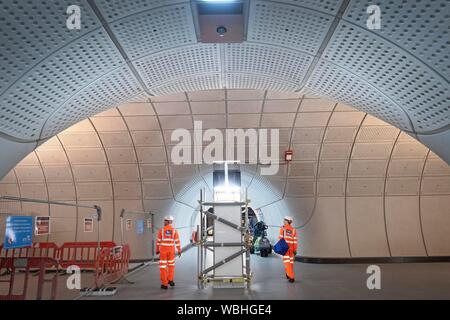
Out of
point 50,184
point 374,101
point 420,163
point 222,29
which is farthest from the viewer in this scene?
point 50,184

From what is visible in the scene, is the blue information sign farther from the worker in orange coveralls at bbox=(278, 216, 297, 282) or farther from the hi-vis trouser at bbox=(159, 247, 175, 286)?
the worker in orange coveralls at bbox=(278, 216, 297, 282)

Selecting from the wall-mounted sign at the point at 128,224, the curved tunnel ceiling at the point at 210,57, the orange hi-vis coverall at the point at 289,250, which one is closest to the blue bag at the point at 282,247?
the orange hi-vis coverall at the point at 289,250

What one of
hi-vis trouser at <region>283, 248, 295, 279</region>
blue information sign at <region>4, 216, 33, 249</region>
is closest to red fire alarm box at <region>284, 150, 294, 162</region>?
hi-vis trouser at <region>283, 248, 295, 279</region>

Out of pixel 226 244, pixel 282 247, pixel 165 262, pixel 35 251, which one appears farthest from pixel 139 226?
pixel 282 247

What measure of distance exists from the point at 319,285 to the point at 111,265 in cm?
557

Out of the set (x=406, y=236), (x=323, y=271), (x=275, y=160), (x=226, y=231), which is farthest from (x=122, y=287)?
(x=406, y=236)

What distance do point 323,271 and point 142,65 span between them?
960 centimetres

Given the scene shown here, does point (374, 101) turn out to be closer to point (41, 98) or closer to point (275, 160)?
point (41, 98)

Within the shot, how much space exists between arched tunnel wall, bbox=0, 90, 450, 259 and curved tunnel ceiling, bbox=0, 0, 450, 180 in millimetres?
6250

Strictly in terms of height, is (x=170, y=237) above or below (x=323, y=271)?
above

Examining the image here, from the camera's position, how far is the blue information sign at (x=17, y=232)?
16.9 feet

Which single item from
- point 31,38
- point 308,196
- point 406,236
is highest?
point 31,38

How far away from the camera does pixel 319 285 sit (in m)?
8.80

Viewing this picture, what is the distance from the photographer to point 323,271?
1124 cm
